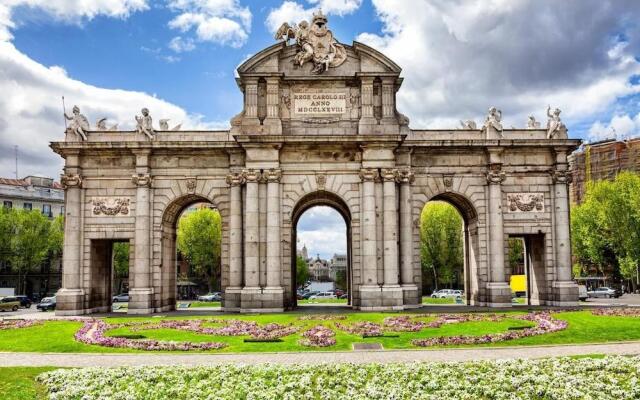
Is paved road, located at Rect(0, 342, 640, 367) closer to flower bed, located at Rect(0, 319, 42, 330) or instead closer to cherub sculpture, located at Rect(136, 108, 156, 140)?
flower bed, located at Rect(0, 319, 42, 330)

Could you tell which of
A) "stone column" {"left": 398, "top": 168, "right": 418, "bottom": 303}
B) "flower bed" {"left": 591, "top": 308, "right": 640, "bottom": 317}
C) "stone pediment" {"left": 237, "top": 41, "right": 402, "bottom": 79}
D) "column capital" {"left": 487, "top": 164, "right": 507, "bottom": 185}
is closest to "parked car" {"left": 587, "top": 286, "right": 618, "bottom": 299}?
"column capital" {"left": 487, "top": 164, "right": 507, "bottom": 185}

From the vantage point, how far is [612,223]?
6744 centimetres

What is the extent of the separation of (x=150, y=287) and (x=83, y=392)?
24.2 metres

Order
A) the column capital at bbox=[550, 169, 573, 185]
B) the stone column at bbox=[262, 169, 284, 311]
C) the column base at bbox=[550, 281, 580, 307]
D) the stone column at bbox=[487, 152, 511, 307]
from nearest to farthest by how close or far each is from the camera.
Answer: the stone column at bbox=[262, 169, 284, 311]
the stone column at bbox=[487, 152, 511, 307]
the column base at bbox=[550, 281, 580, 307]
the column capital at bbox=[550, 169, 573, 185]

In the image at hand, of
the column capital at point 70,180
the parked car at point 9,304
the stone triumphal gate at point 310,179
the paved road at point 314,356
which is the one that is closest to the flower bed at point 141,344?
the paved road at point 314,356

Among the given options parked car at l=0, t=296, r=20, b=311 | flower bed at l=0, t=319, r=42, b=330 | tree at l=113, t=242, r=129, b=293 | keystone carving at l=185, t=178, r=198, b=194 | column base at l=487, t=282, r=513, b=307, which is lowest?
parked car at l=0, t=296, r=20, b=311

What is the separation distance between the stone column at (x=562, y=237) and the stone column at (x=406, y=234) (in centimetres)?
1039

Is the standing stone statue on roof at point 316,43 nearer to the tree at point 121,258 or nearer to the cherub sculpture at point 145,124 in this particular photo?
the cherub sculpture at point 145,124

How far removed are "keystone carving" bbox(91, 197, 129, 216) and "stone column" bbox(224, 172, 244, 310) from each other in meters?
7.67

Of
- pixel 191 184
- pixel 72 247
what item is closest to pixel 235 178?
pixel 191 184

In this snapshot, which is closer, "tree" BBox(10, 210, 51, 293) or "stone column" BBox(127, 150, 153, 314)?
"stone column" BBox(127, 150, 153, 314)

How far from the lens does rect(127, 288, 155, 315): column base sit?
39.1 meters

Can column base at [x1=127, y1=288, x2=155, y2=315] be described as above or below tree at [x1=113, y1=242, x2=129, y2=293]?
below

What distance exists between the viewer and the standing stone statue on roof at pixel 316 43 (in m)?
40.5
